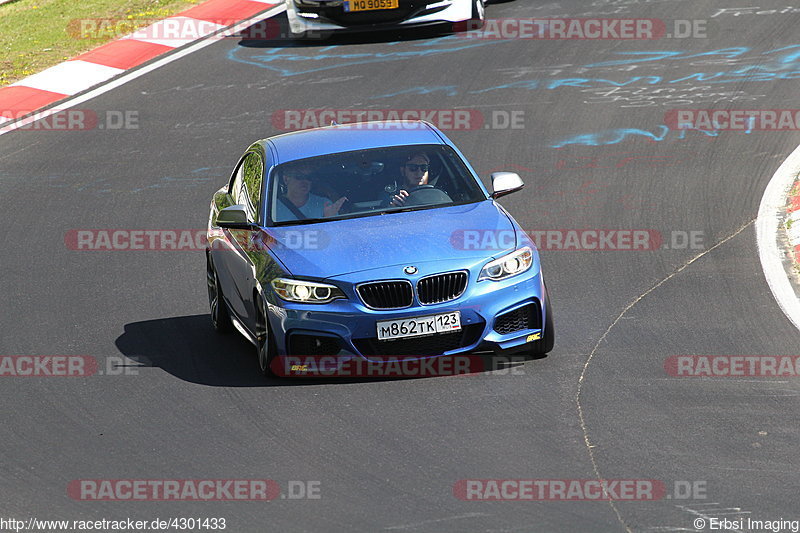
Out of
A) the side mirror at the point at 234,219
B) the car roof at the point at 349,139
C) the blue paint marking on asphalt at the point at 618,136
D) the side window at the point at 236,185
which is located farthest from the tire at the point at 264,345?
the blue paint marking on asphalt at the point at 618,136

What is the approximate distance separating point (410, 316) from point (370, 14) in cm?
1115

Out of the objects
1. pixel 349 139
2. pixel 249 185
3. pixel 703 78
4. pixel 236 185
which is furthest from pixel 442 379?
pixel 703 78

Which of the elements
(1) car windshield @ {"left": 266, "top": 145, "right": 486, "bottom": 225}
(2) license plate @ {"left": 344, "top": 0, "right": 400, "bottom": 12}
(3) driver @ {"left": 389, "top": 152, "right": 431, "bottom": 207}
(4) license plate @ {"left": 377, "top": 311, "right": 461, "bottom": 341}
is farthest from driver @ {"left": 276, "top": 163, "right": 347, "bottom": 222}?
(2) license plate @ {"left": 344, "top": 0, "right": 400, "bottom": 12}

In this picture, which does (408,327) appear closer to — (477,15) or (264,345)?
(264,345)

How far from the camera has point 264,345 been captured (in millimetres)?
9367

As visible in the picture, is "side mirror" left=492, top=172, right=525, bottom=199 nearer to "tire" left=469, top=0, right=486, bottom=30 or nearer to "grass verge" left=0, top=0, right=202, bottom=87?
"tire" left=469, top=0, right=486, bottom=30

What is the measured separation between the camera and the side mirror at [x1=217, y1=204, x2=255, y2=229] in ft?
32.3

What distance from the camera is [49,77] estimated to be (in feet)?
62.3

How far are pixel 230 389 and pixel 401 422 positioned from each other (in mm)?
1496

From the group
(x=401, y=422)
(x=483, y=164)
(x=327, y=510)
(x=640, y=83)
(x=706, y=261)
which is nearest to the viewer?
(x=327, y=510)

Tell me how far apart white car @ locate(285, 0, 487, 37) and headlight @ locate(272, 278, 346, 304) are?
10.8m

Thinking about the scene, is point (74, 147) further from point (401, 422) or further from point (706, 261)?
point (401, 422)

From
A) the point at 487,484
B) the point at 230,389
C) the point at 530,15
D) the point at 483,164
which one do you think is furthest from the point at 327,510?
the point at 530,15

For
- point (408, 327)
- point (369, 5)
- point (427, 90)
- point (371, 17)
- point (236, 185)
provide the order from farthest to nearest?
point (371, 17) < point (369, 5) < point (427, 90) < point (236, 185) < point (408, 327)
